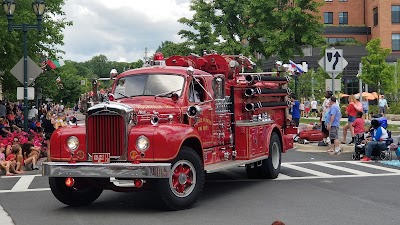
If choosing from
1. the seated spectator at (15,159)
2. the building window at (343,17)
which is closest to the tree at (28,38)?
the seated spectator at (15,159)

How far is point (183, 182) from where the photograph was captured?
10031 mm

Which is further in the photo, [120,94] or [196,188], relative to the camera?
[120,94]

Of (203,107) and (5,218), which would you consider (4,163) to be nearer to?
(5,218)

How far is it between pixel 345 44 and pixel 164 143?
67.1 metres

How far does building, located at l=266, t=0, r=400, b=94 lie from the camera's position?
237 feet

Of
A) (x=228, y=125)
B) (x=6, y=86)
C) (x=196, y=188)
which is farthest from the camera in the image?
(x=6, y=86)

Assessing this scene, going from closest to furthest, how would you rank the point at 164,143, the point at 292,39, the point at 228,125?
1. the point at 164,143
2. the point at 228,125
3. the point at 292,39

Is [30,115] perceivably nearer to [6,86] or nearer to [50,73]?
[6,86]

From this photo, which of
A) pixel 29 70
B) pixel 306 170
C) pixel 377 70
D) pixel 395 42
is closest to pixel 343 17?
pixel 395 42

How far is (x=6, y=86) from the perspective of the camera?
31.2m

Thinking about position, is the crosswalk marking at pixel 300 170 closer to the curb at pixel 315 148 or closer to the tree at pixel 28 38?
the curb at pixel 315 148

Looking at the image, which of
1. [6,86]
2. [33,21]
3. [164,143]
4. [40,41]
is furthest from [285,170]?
[6,86]

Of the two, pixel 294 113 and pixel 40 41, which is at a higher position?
pixel 40 41

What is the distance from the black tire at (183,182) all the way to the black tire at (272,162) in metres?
3.63
